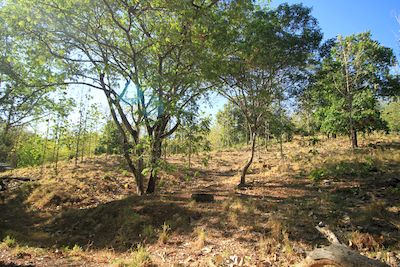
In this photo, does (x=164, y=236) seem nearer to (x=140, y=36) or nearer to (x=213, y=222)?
(x=213, y=222)

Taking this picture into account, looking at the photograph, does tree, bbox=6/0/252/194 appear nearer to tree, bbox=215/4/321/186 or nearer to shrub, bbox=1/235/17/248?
tree, bbox=215/4/321/186

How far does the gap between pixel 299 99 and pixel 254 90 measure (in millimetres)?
2813

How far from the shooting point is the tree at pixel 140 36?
9617 mm

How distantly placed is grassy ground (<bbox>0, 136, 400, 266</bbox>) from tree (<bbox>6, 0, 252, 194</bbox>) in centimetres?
218

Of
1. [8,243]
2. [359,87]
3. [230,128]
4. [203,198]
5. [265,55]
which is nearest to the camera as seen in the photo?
[8,243]

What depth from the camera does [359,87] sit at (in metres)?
24.9

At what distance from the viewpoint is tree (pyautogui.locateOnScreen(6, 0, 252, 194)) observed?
9.62 m

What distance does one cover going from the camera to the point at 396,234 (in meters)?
7.04

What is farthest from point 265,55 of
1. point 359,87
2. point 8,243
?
point 359,87

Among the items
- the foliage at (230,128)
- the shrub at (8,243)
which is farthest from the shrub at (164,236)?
the foliage at (230,128)

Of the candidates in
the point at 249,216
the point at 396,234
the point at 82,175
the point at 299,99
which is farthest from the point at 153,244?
the point at 82,175

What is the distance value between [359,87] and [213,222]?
22.2 meters

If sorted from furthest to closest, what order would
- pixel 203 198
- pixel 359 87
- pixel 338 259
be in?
pixel 359 87 < pixel 203 198 < pixel 338 259

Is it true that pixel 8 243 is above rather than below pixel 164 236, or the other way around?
below
